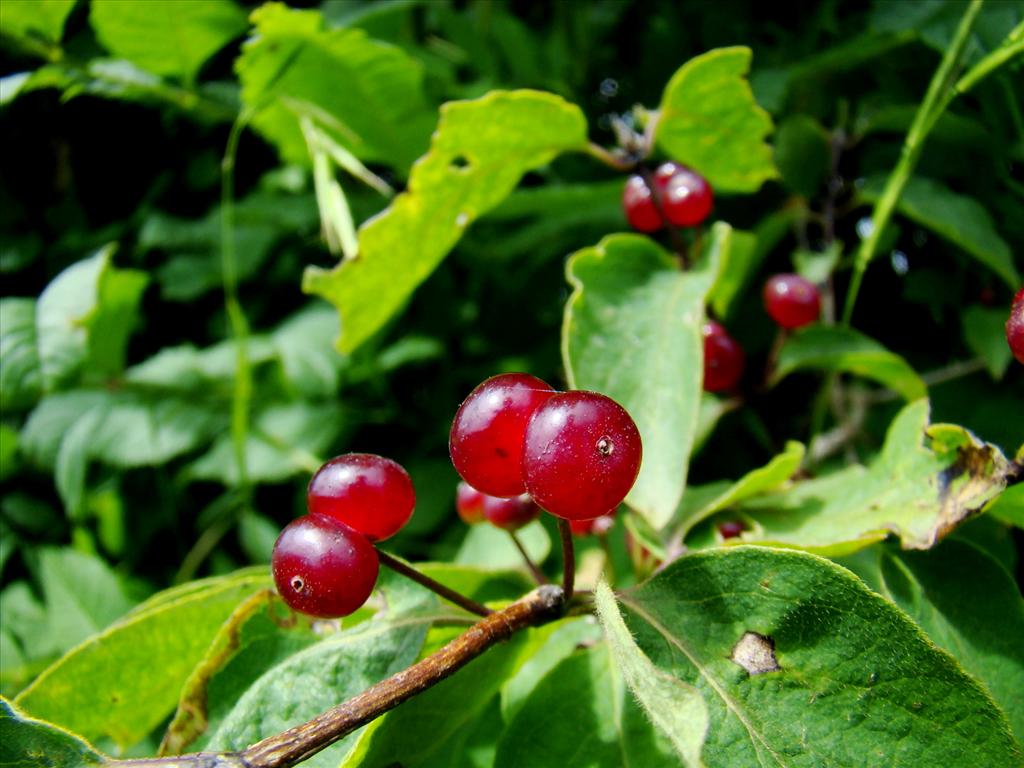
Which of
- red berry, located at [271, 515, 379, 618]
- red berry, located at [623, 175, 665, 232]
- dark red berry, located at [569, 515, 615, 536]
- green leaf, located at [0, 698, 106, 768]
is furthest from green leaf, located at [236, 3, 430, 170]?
green leaf, located at [0, 698, 106, 768]

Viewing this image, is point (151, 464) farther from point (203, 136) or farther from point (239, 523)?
point (203, 136)

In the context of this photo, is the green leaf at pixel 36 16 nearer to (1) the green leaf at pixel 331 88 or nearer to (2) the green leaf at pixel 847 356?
(1) the green leaf at pixel 331 88

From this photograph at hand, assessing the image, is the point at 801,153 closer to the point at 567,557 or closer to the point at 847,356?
the point at 847,356

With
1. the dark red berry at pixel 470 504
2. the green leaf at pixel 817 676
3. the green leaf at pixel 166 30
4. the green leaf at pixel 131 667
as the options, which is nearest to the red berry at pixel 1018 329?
the green leaf at pixel 817 676

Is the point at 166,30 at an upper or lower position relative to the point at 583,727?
upper

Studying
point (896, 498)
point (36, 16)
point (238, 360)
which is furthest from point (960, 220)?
point (36, 16)
